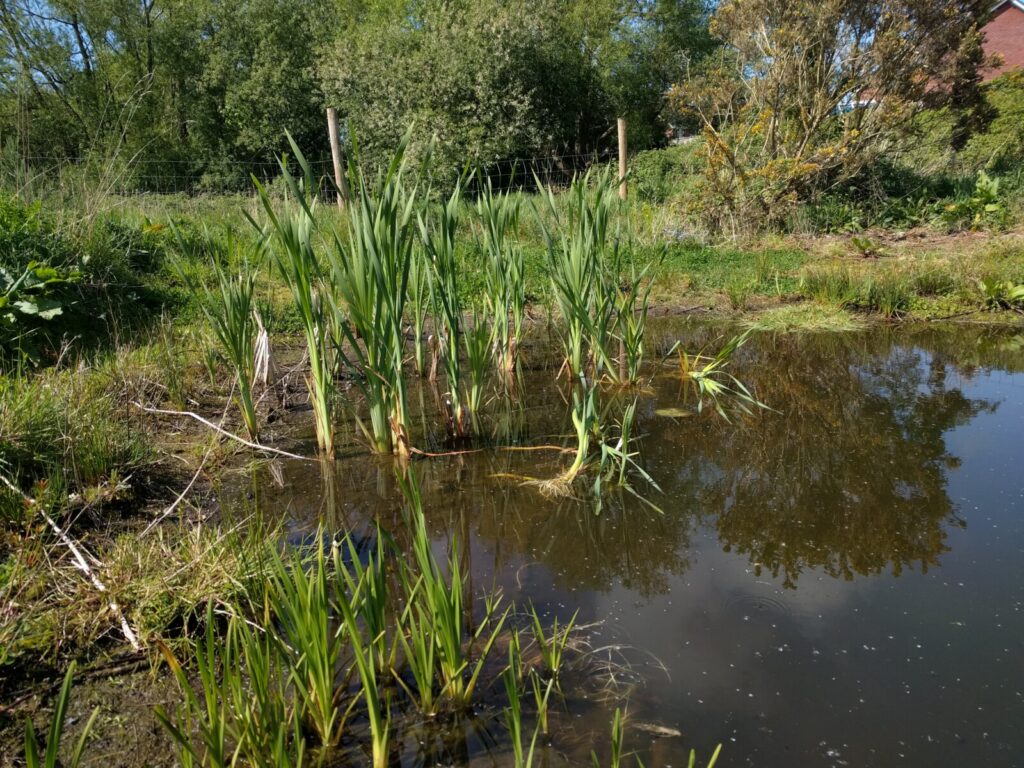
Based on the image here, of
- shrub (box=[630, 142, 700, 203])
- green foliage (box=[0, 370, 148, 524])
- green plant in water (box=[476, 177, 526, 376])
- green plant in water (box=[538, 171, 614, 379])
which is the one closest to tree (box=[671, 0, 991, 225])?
shrub (box=[630, 142, 700, 203])

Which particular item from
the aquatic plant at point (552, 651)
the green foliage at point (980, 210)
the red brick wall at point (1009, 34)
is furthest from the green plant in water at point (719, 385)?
the red brick wall at point (1009, 34)

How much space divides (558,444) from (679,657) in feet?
5.62

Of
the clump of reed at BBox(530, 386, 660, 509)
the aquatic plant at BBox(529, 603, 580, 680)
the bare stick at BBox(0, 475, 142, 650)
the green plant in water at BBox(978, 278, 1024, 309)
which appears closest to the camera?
the aquatic plant at BBox(529, 603, 580, 680)

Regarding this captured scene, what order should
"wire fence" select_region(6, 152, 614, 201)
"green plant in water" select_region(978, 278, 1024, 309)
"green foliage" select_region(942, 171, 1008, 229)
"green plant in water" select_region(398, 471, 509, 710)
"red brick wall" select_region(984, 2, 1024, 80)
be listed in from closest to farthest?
"green plant in water" select_region(398, 471, 509, 710) < "green plant in water" select_region(978, 278, 1024, 309) < "wire fence" select_region(6, 152, 614, 201) < "green foliage" select_region(942, 171, 1008, 229) < "red brick wall" select_region(984, 2, 1024, 80)

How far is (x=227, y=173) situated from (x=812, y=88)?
1542 cm

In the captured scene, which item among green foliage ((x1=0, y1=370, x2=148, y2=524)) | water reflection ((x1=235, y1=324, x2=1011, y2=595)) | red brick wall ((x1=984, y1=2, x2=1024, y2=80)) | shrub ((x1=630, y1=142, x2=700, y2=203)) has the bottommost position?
water reflection ((x1=235, y1=324, x2=1011, y2=595))

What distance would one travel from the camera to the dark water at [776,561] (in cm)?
184

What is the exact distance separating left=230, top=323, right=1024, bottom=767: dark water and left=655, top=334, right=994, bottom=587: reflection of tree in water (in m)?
0.01

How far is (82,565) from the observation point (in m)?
2.22

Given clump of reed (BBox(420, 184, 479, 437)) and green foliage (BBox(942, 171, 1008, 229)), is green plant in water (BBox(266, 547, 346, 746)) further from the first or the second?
green foliage (BBox(942, 171, 1008, 229))

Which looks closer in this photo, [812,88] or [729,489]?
[729,489]

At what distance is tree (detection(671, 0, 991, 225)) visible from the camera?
29.5 feet

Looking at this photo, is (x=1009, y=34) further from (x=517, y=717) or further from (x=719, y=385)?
(x=517, y=717)

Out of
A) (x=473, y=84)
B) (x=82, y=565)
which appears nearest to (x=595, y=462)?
(x=82, y=565)
